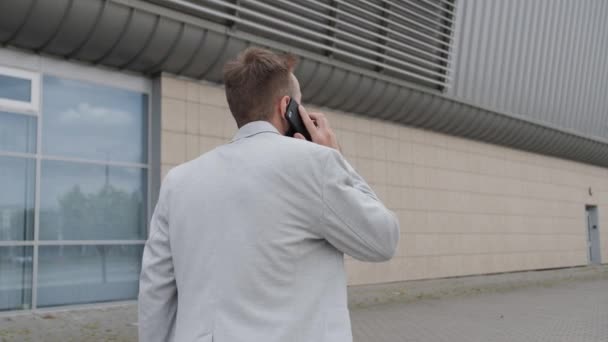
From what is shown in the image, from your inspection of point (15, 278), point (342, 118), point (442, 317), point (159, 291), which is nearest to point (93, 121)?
point (15, 278)

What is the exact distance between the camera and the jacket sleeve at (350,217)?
1.42m

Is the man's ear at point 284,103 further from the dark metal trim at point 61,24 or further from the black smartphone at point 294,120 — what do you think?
the dark metal trim at point 61,24

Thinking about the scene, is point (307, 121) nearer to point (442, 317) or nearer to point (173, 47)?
point (442, 317)

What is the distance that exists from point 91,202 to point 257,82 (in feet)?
31.0

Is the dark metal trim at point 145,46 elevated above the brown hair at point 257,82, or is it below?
above

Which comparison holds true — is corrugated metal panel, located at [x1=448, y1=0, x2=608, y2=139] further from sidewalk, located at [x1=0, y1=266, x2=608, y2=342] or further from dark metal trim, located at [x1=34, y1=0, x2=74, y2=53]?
dark metal trim, located at [x1=34, y1=0, x2=74, y2=53]

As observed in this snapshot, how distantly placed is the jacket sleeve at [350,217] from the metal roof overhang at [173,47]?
884 centimetres

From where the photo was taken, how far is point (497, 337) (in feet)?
26.9

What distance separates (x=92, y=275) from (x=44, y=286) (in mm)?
771

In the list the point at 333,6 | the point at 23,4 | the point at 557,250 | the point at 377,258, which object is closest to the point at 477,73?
the point at 333,6

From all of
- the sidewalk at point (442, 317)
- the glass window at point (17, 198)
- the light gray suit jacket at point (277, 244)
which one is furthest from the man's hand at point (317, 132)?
the glass window at point (17, 198)

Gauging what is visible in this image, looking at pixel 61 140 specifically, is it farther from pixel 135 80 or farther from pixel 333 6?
pixel 333 6

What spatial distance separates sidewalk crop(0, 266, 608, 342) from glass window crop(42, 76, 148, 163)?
2541 millimetres

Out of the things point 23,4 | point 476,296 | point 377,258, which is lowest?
point 476,296
